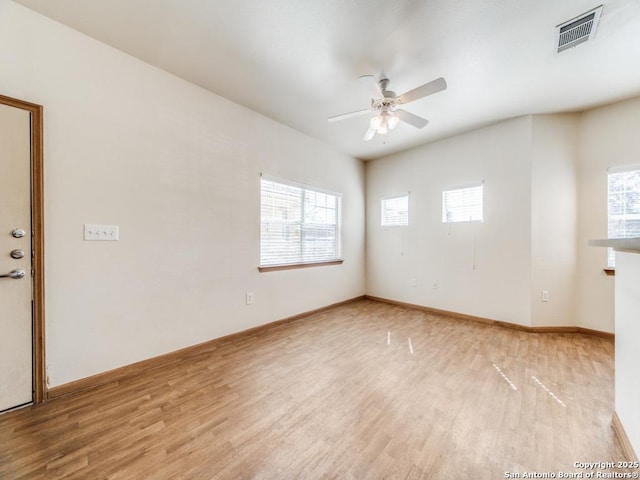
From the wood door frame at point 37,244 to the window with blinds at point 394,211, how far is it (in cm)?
419

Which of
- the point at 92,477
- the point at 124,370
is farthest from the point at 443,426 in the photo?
the point at 124,370

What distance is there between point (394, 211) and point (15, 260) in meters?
4.41

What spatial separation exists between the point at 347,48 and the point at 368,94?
69 cm

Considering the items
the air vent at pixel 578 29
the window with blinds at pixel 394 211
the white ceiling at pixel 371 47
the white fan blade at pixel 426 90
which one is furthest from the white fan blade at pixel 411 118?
the window with blinds at pixel 394 211

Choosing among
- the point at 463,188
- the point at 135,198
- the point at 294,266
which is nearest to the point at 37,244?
the point at 135,198

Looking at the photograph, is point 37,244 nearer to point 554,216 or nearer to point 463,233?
point 463,233

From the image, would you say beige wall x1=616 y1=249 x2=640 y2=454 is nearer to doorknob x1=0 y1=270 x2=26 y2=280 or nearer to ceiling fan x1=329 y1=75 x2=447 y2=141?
ceiling fan x1=329 y1=75 x2=447 y2=141

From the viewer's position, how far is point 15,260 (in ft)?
5.36

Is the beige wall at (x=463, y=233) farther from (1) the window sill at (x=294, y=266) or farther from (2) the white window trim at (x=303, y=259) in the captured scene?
(1) the window sill at (x=294, y=266)

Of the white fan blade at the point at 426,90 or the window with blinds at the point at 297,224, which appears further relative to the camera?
Answer: the window with blinds at the point at 297,224

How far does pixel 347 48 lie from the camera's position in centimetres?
199

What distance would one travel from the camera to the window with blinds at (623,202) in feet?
8.91

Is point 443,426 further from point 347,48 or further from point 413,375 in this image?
point 347,48

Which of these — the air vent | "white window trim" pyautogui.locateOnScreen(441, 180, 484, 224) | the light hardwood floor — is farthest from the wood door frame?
"white window trim" pyautogui.locateOnScreen(441, 180, 484, 224)
